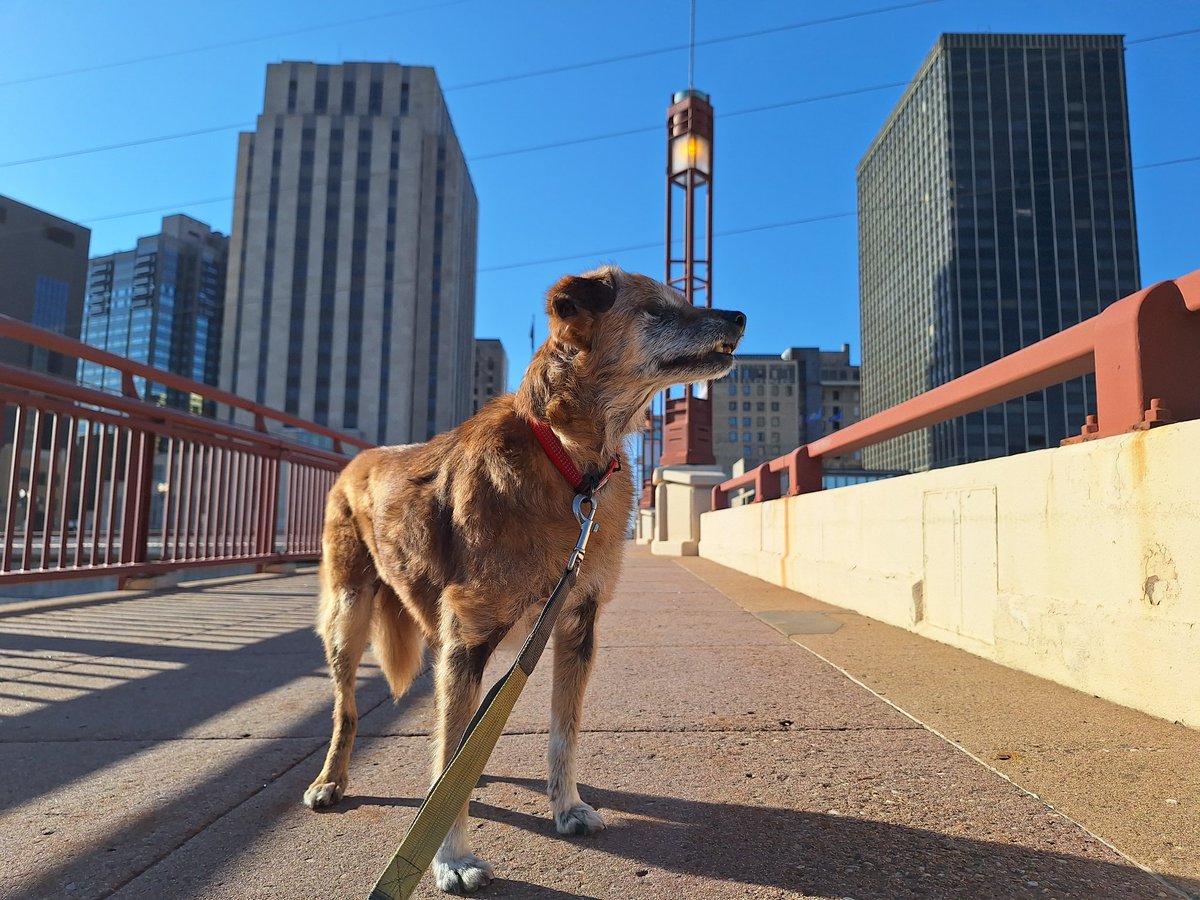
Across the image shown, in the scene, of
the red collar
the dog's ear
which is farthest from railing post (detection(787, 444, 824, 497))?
the red collar

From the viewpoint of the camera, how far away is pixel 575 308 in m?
2.23

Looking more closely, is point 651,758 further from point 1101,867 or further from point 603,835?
point 1101,867

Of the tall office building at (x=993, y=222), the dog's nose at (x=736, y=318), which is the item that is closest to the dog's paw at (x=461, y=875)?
the dog's nose at (x=736, y=318)

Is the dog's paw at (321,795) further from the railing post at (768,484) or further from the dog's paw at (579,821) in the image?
the railing post at (768,484)

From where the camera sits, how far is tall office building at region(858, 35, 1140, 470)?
73.8m

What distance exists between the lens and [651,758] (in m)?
2.58

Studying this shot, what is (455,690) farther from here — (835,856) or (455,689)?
(835,856)

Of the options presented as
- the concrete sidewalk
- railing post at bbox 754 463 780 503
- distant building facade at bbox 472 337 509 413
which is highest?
distant building facade at bbox 472 337 509 413

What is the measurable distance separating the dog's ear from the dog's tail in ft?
4.12

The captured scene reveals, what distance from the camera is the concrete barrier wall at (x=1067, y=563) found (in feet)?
8.17

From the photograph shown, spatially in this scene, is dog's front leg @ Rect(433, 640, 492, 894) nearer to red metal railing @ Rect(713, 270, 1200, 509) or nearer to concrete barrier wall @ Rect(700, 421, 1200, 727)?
concrete barrier wall @ Rect(700, 421, 1200, 727)

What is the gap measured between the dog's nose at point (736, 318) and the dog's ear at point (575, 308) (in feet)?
1.39

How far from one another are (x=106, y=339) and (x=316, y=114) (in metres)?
40.2

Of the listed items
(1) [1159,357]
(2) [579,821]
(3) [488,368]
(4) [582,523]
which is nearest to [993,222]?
(3) [488,368]
